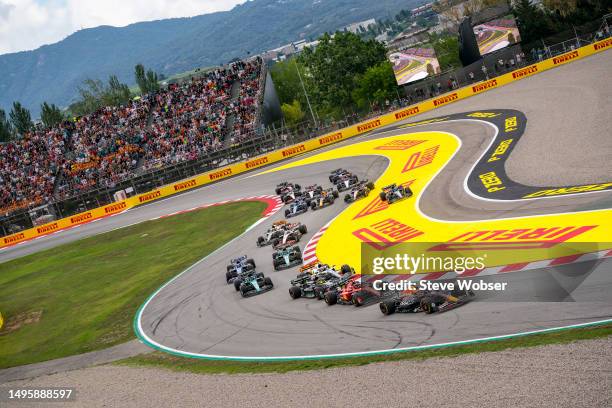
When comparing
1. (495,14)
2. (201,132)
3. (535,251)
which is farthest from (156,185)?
(535,251)

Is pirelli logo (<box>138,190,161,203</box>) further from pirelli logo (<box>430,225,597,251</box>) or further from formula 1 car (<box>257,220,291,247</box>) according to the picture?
pirelli logo (<box>430,225,597,251</box>)

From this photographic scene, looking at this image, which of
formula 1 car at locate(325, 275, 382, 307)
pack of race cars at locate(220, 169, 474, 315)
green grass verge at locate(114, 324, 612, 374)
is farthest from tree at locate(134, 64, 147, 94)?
formula 1 car at locate(325, 275, 382, 307)

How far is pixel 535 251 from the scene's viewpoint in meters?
17.1

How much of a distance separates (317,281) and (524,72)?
39.5 m

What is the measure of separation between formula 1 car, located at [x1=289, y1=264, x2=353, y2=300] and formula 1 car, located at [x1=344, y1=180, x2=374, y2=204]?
11.3m

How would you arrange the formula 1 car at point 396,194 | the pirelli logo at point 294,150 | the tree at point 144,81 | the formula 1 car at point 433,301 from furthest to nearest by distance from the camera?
the tree at point 144,81
the pirelli logo at point 294,150
the formula 1 car at point 396,194
the formula 1 car at point 433,301

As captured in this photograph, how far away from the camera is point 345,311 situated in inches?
709

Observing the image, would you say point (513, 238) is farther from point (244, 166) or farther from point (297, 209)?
point (244, 166)

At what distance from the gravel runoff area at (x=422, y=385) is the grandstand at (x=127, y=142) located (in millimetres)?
45765

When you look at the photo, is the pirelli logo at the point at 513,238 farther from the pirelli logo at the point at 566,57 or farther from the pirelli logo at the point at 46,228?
the pirelli logo at the point at 46,228

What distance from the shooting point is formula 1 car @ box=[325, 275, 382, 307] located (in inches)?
707

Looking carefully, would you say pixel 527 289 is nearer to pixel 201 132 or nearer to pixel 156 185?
pixel 156 185

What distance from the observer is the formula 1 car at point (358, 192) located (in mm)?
32562

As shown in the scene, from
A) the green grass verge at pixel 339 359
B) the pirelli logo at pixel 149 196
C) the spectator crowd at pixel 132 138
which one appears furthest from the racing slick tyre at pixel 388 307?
the spectator crowd at pixel 132 138
